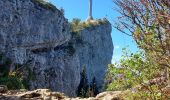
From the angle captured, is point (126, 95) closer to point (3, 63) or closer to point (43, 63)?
point (3, 63)

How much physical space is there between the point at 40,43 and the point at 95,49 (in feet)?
148

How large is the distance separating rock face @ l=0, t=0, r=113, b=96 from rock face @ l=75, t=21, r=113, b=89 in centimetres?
2311

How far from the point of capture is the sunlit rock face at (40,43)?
4500 cm

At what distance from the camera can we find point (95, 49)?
322 ft

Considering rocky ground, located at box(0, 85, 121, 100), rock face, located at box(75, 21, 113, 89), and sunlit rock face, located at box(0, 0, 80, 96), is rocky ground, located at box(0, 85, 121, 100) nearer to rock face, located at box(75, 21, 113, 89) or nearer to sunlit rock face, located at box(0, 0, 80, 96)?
sunlit rock face, located at box(0, 0, 80, 96)

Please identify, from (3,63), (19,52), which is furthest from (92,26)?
(3,63)

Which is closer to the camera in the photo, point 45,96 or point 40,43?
point 45,96

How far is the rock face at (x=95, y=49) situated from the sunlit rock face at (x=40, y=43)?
2515cm

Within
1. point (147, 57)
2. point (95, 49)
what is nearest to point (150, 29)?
point (147, 57)

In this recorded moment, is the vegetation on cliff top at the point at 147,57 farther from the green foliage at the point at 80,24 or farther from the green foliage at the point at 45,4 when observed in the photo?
the green foliage at the point at 80,24

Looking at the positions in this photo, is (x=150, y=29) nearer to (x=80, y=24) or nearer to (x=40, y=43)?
→ (x=40, y=43)

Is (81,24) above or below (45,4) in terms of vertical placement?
above

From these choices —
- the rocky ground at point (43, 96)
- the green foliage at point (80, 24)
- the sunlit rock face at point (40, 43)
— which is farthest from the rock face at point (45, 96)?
the green foliage at point (80, 24)

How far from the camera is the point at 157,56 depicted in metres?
8.38
